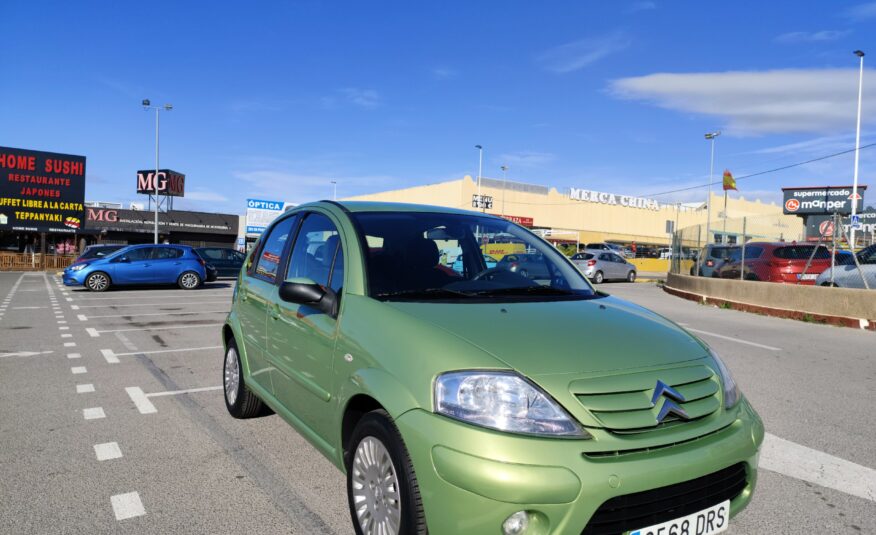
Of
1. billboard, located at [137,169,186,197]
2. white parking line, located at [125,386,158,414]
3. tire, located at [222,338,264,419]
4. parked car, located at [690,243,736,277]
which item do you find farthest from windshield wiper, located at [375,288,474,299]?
billboard, located at [137,169,186,197]

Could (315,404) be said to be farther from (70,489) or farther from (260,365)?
(70,489)

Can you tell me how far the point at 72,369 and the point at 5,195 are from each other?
32.8 metres

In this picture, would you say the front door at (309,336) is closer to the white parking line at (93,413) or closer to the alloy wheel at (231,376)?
the alloy wheel at (231,376)

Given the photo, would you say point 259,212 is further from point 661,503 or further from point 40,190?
point 661,503

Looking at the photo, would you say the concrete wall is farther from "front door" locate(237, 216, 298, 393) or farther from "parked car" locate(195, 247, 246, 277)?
"parked car" locate(195, 247, 246, 277)

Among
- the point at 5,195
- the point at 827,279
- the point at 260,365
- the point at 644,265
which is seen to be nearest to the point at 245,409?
the point at 260,365

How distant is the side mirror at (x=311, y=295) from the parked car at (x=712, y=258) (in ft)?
56.8

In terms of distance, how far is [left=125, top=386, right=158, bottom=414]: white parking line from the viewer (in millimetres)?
4984

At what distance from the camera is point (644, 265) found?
137 ft

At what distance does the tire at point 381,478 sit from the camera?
2.26 metres

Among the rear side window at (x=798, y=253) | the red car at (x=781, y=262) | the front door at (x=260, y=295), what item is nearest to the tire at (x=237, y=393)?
the front door at (x=260, y=295)

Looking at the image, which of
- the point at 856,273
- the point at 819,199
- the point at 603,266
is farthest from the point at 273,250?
the point at 819,199

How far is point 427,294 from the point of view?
3.00m

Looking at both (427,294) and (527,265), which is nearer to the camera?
(427,294)
